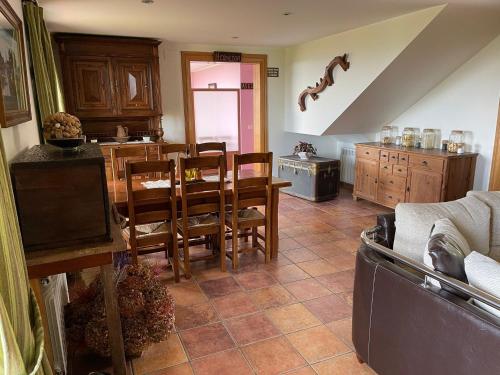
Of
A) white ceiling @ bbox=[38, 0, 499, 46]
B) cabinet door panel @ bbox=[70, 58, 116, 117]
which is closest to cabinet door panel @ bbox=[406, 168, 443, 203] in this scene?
white ceiling @ bbox=[38, 0, 499, 46]

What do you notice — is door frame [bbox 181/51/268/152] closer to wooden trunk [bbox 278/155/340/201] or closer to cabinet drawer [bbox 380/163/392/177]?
wooden trunk [bbox 278/155/340/201]

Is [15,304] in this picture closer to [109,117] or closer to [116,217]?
[116,217]

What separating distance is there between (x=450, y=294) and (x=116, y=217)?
1752mm

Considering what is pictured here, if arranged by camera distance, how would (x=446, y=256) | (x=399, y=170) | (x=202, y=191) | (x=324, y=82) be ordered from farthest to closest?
(x=324, y=82)
(x=399, y=170)
(x=202, y=191)
(x=446, y=256)

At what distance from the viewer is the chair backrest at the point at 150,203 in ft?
9.14

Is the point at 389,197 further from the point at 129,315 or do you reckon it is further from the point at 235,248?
the point at 129,315

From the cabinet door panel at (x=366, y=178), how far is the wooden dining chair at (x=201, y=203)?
8.84 ft

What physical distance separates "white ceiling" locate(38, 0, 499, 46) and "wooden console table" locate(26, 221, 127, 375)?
2.33 metres

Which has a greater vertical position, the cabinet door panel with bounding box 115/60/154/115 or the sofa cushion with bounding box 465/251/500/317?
the cabinet door panel with bounding box 115/60/154/115

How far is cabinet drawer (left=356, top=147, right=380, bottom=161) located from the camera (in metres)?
5.07

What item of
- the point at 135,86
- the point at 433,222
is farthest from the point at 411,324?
the point at 135,86

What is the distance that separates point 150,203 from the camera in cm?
291

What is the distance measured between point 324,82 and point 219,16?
1962 millimetres

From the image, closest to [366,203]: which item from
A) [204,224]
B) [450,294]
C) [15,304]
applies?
[204,224]
